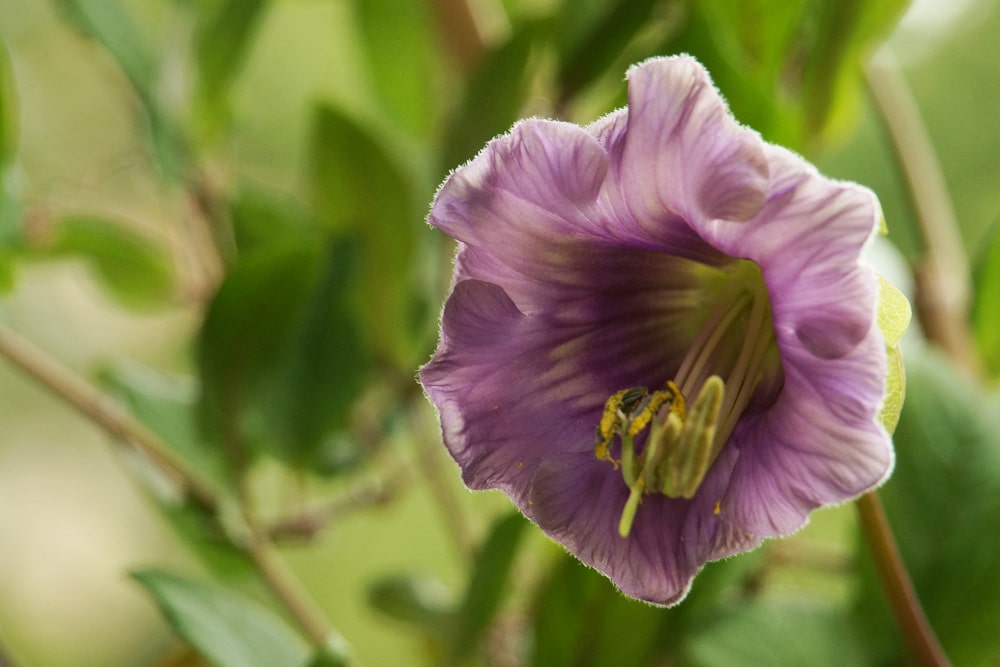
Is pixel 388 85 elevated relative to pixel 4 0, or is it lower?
lower

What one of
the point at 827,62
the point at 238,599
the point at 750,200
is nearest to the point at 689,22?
the point at 827,62

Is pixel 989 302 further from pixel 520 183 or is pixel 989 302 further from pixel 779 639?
pixel 520 183

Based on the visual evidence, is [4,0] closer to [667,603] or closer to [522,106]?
[522,106]

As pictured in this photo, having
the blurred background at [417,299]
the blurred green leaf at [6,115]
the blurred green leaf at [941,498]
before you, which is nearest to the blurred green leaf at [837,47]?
the blurred background at [417,299]

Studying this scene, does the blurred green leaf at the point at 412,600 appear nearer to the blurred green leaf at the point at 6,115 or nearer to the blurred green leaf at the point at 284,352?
the blurred green leaf at the point at 284,352

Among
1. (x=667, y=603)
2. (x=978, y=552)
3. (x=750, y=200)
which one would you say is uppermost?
(x=750, y=200)

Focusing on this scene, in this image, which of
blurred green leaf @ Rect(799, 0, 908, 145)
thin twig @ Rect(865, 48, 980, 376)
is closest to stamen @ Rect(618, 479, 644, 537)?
blurred green leaf @ Rect(799, 0, 908, 145)

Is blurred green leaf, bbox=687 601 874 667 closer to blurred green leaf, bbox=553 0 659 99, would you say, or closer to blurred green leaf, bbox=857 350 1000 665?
blurred green leaf, bbox=857 350 1000 665
